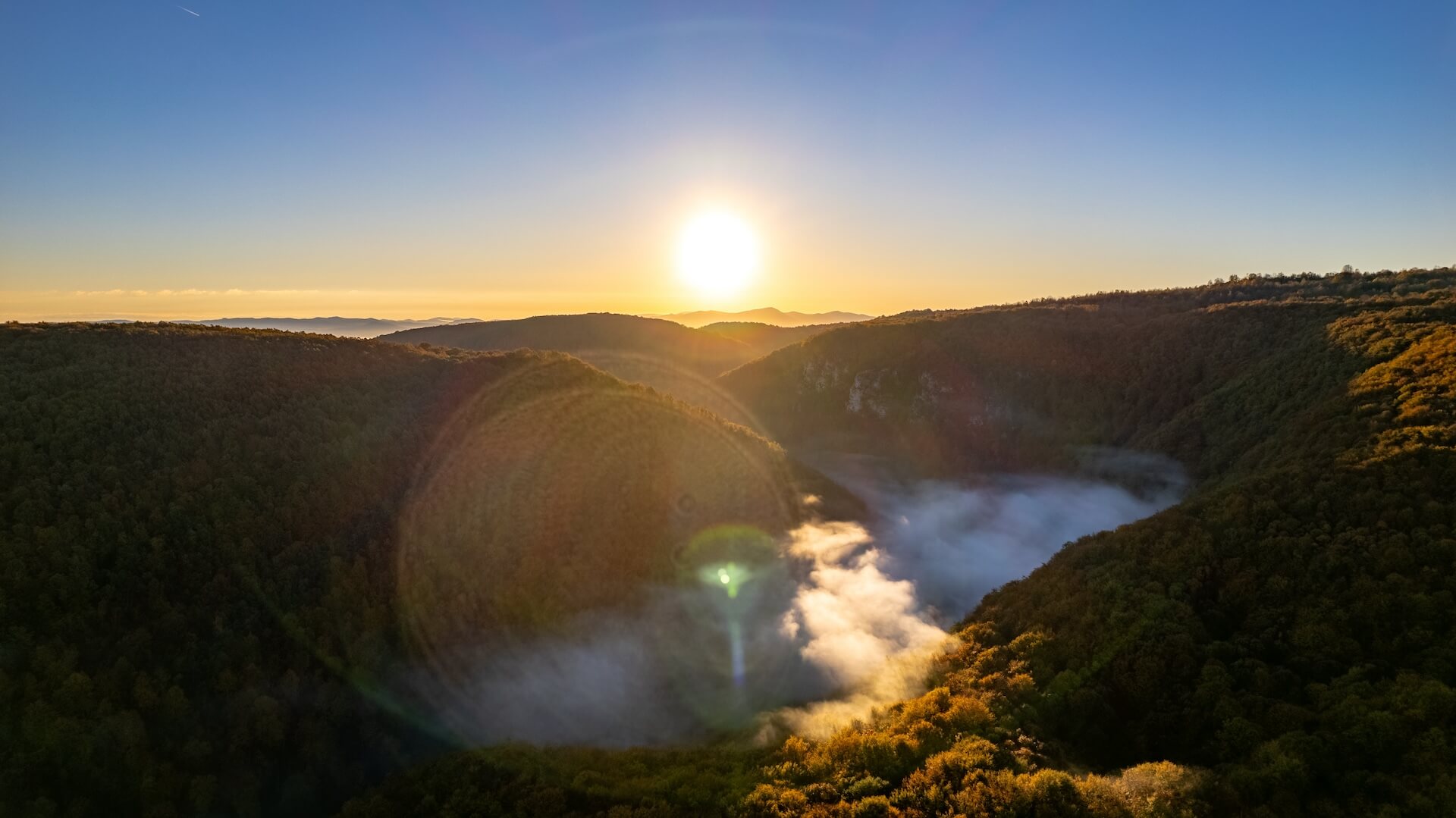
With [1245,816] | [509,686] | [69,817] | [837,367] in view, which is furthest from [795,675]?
[837,367]

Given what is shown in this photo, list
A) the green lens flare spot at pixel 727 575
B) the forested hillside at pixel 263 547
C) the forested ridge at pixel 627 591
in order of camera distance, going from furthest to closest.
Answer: the green lens flare spot at pixel 727 575, the forested hillside at pixel 263 547, the forested ridge at pixel 627 591

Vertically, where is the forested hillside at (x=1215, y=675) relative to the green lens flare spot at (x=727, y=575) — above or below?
above

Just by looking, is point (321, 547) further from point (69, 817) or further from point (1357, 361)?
point (1357, 361)

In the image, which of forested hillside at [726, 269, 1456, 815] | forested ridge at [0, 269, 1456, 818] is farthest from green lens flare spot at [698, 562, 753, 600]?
forested hillside at [726, 269, 1456, 815]

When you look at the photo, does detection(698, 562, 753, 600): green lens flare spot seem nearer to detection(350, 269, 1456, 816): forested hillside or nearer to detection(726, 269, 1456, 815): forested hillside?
detection(726, 269, 1456, 815): forested hillside

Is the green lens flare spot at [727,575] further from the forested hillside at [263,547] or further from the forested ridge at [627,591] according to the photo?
the forested ridge at [627,591]

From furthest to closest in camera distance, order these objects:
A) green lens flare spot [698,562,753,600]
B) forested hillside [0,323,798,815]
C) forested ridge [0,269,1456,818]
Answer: green lens flare spot [698,562,753,600] < forested hillside [0,323,798,815] < forested ridge [0,269,1456,818]

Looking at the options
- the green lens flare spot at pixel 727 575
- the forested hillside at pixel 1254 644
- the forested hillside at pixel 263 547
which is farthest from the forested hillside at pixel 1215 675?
the green lens flare spot at pixel 727 575
